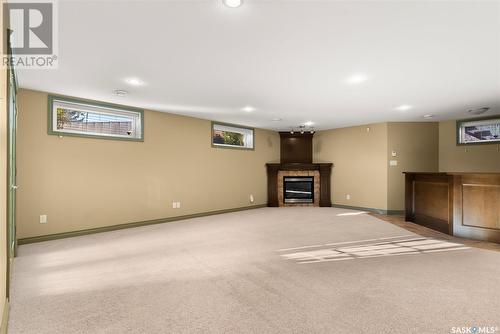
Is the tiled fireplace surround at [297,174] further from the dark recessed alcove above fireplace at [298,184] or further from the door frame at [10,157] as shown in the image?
the door frame at [10,157]

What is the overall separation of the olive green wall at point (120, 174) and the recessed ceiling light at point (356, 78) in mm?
3775

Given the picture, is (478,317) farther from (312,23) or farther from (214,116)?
(214,116)

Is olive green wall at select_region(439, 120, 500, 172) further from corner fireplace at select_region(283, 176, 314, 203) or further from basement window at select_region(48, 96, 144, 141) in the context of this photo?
basement window at select_region(48, 96, 144, 141)

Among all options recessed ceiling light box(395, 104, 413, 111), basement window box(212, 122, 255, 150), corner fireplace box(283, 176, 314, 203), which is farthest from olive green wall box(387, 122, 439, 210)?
basement window box(212, 122, 255, 150)

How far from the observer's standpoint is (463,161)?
6477 millimetres

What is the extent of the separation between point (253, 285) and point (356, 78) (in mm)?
3070

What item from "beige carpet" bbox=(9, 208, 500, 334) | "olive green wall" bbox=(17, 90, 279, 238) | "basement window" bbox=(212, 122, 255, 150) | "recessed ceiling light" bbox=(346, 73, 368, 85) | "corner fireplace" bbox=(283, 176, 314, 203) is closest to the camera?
"beige carpet" bbox=(9, 208, 500, 334)

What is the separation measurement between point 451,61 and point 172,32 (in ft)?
10.7

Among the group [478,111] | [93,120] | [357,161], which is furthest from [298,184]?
[93,120]

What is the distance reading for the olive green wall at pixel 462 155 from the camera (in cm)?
605

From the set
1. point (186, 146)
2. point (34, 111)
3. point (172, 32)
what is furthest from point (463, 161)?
point (34, 111)

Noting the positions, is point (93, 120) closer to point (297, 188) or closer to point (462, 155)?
point (297, 188)

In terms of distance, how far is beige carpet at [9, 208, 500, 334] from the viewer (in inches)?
72.1

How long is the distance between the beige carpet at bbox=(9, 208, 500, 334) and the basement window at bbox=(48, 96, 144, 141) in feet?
6.21
